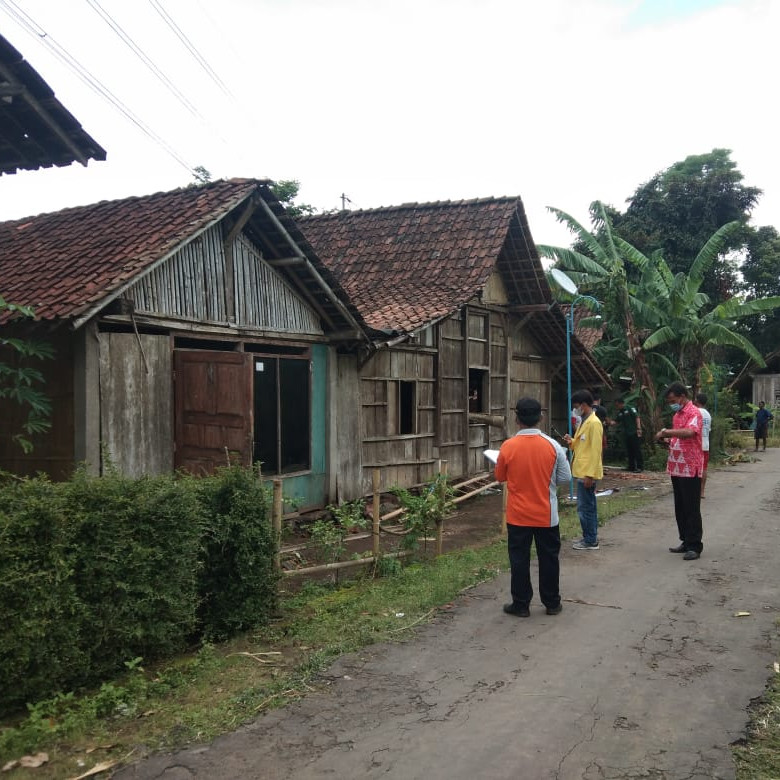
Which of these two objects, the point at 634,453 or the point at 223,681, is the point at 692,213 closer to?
the point at 634,453

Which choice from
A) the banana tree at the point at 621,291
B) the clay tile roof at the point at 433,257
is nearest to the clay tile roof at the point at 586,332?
the banana tree at the point at 621,291

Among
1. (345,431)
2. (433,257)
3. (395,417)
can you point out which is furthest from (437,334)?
(345,431)

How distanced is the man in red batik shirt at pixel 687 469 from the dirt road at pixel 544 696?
0.93 m

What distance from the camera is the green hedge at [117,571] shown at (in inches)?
164

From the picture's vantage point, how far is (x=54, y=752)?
3758 millimetres

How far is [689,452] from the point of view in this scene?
26.0 ft

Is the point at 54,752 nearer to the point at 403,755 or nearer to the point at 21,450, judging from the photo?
the point at 403,755

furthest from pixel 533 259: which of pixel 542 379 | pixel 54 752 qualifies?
pixel 54 752

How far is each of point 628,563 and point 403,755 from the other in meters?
4.85

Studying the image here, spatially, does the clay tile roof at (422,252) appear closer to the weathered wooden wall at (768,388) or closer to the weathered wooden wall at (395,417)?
the weathered wooden wall at (395,417)

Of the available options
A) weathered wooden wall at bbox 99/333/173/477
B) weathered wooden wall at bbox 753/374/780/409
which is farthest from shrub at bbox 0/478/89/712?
weathered wooden wall at bbox 753/374/780/409

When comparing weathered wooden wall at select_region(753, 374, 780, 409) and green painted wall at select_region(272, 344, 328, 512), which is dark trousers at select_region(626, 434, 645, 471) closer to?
green painted wall at select_region(272, 344, 328, 512)

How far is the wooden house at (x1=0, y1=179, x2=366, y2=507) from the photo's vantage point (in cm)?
755

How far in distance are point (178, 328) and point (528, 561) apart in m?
4.83
